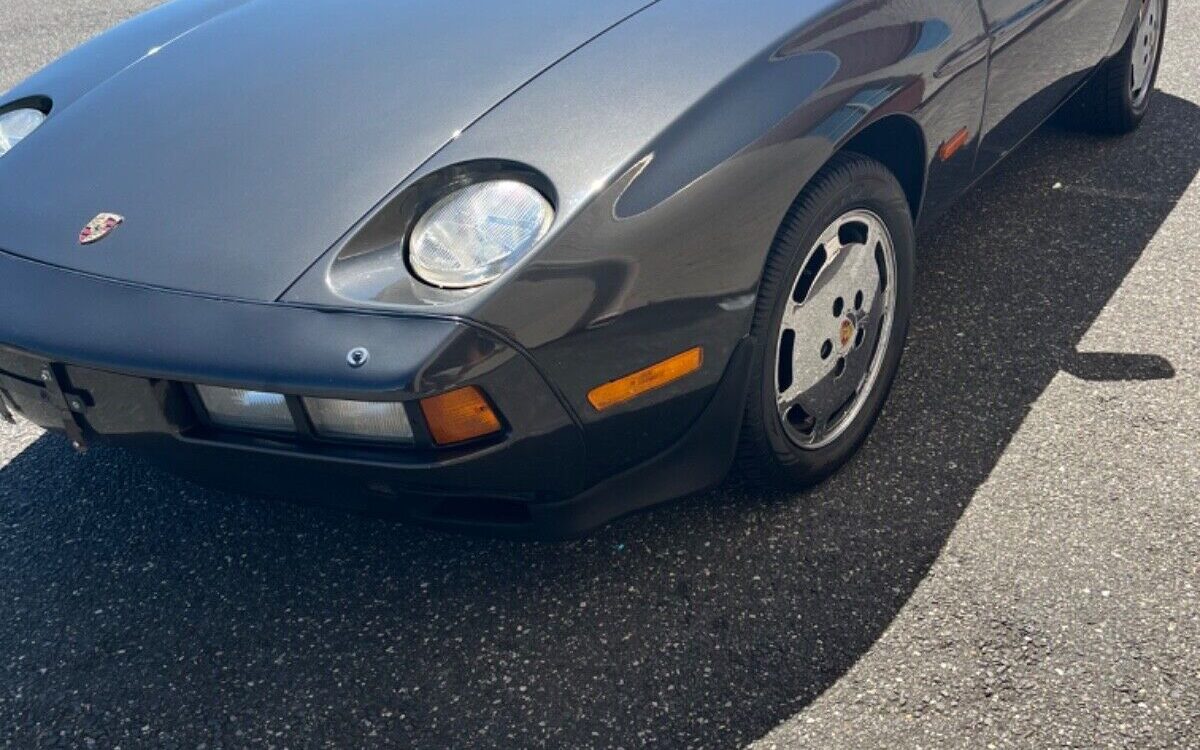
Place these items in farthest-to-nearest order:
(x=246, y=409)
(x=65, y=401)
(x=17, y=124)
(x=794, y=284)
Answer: (x=17, y=124)
(x=794, y=284)
(x=65, y=401)
(x=246, y=409)

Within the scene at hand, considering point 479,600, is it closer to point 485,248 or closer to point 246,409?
point 246,409

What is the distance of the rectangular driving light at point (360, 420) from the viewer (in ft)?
6.08

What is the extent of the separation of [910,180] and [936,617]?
953mm

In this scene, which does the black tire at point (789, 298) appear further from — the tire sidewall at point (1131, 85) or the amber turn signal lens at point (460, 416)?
the tire sidewall at point (1131, 85)

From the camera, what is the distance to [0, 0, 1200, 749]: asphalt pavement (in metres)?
2.01

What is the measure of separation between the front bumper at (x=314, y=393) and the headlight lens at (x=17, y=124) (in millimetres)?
520

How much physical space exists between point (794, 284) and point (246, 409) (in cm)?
99

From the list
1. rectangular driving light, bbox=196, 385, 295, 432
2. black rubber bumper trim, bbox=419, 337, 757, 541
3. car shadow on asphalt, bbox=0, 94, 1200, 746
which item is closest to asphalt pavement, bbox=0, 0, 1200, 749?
car shadow on asphalt, bbox=0, 94, 1200, 746

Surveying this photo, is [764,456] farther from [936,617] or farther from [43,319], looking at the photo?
[43,319]

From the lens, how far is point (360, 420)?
188cm

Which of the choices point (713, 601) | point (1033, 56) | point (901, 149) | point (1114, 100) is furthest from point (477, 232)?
point (1114, 100)

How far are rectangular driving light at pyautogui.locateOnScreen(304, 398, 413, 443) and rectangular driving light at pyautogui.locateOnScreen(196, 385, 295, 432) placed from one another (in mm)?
50

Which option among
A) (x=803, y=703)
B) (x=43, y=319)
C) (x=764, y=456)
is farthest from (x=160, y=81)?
(x=803, y=703)

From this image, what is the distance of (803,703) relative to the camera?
2.01 meters
